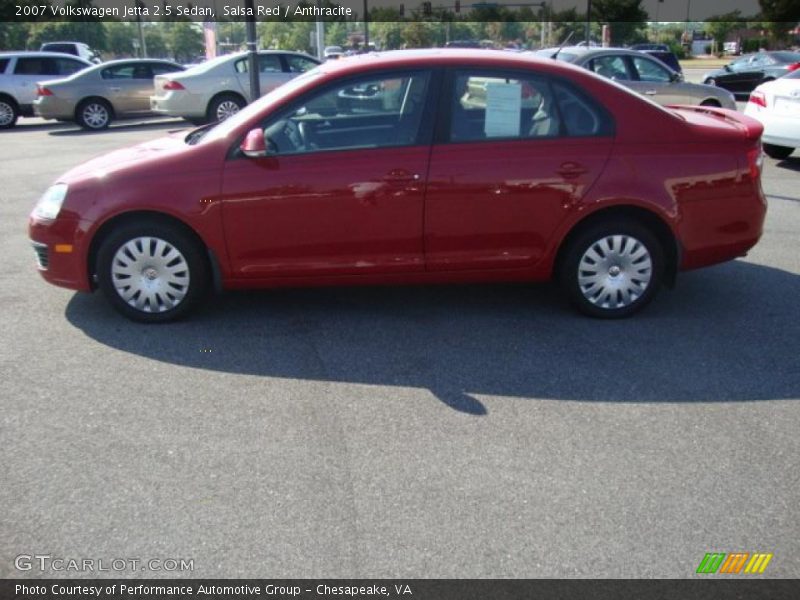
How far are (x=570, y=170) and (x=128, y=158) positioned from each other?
9.47 feet

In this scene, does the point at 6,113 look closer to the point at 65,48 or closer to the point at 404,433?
the point at 65,48

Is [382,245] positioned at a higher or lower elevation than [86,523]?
higher

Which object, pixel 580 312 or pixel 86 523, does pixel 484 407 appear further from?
pixel 86 523

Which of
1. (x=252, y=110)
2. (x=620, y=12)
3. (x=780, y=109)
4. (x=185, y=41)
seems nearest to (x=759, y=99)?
(x=780, y=109)

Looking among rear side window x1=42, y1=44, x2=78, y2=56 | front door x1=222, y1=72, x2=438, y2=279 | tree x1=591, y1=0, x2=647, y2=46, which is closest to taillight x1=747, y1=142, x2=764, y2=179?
front door x1=222, y1=72, x2=438, y2=279

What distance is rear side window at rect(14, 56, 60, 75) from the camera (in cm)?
1814

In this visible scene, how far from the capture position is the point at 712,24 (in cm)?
6412

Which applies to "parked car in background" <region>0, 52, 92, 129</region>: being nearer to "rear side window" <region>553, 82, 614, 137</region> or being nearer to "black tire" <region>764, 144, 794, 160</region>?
"black tire" <region>764, 144, 794, 160</region>

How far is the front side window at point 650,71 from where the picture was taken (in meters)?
13.0

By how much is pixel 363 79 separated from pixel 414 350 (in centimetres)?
176

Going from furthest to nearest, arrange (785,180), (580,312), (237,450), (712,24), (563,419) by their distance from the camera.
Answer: (712,24), (785,180), (580,312), (563,419), (237,450)

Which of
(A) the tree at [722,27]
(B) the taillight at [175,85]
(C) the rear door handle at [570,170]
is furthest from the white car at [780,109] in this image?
(A) the tree at [722,27]

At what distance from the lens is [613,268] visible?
5.18m

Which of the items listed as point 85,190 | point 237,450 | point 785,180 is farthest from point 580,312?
point 785,180
